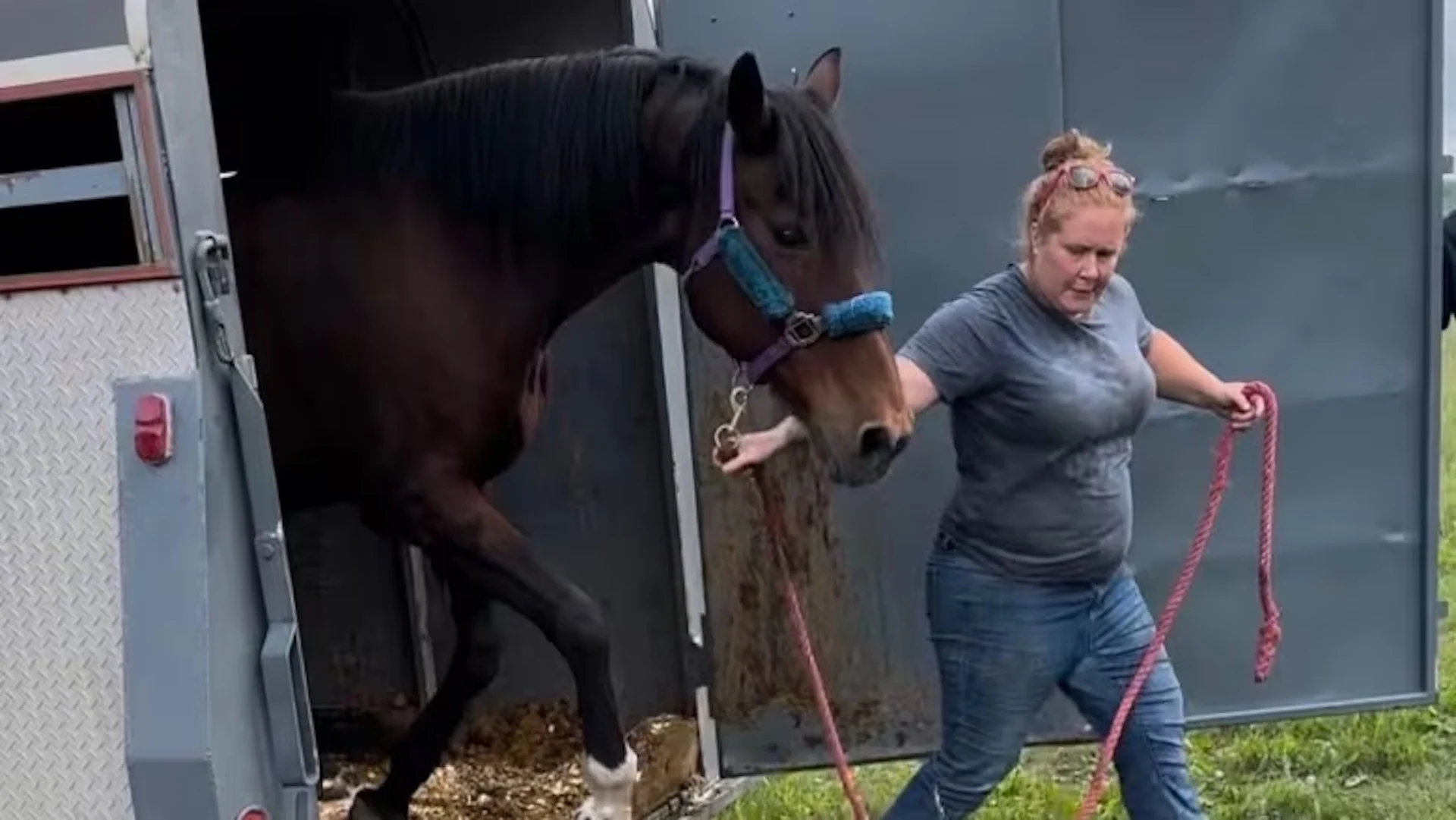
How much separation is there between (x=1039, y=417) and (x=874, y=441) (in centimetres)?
34

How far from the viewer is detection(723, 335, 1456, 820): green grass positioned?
13.6 ft

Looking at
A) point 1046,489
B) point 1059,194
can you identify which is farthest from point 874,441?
point 1059,194

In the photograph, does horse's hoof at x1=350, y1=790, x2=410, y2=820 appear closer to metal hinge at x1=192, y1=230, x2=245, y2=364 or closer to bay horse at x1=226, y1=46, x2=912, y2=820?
bay horse at x1=226, y1=46, x2=912, y2=820

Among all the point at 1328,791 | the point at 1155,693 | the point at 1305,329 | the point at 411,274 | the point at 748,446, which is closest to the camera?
the point at 748,446

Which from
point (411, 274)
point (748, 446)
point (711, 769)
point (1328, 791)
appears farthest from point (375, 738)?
point (1328, 791)

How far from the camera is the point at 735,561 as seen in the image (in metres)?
3.62

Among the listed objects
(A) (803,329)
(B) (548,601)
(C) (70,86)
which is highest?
(C) (70,86)

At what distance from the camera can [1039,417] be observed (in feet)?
9.39

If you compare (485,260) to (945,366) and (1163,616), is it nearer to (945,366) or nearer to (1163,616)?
(945,366)

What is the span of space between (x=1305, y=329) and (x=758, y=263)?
1371 mm

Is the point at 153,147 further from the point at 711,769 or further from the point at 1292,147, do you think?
the point at 1292,147

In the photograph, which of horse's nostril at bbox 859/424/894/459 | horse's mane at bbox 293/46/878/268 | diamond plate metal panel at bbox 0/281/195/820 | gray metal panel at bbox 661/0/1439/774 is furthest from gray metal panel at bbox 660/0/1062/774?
diamond plate metal panel at bbox 0/281/195/820

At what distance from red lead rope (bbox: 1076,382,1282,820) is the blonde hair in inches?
21.8

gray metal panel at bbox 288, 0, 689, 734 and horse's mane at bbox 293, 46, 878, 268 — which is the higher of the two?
horse's mane at bbox 293, 46, 878, 268
